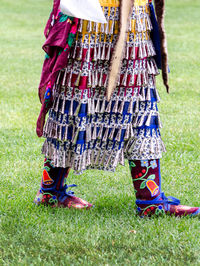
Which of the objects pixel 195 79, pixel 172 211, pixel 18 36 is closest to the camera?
pixel 172 211

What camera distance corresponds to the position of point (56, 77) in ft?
9.88

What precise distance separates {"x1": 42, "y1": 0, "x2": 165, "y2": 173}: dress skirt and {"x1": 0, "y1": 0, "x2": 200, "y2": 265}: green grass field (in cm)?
37

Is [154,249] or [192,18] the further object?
[192,18]

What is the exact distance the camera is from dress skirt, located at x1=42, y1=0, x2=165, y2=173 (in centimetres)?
288

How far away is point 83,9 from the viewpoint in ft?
8.54

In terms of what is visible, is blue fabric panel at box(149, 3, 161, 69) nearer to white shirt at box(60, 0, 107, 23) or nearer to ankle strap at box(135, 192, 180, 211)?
white shirt at box(60, 0, 107, 23)

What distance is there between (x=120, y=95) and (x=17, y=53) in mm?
8225

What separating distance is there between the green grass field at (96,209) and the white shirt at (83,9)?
1157mm

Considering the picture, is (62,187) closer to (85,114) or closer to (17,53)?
(85,114)

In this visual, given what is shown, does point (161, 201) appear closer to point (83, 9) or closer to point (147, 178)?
point (147, 178)

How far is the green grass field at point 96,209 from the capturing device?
8.75ft

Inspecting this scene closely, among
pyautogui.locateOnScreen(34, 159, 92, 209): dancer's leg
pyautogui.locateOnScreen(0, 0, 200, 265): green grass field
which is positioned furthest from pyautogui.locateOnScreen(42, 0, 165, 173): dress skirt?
pyautogui.locateOnScreen(0, 0, 200, 265): green grass field

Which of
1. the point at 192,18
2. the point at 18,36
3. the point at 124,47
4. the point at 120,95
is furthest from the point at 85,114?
the point at 192,18

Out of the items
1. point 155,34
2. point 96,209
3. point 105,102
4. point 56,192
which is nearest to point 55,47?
point 105,102
